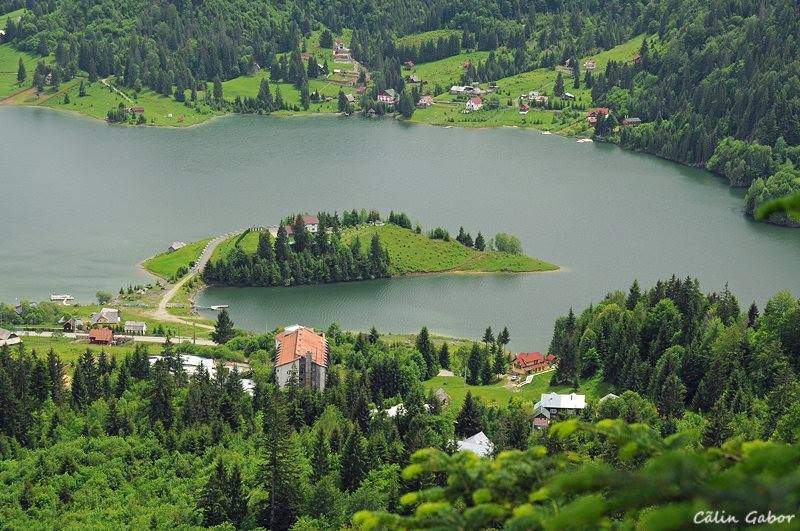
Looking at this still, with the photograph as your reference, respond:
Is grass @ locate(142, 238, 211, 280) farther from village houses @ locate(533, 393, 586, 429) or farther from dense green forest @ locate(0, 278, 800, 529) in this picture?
village houses @ locate(533, 393, 586, 429)

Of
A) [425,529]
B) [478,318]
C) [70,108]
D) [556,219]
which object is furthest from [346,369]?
[70,108]

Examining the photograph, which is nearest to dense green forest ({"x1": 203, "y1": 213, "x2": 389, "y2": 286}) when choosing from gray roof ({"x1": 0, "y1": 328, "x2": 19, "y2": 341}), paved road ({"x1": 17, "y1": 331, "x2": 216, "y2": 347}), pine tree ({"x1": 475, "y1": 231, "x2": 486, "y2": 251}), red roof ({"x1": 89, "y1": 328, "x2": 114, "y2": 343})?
pine tree ({"x1": 475, "y1": 231, "x2": 486, "y2": 251})

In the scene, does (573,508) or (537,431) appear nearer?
(573,508)

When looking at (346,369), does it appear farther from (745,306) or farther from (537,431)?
(745,306)

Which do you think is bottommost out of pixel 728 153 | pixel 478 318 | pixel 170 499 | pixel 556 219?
pixel 170 499

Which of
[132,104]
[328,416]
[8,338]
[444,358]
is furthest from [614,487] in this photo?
[132,104]

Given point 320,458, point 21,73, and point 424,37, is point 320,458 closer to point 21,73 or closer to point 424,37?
point 21,73
